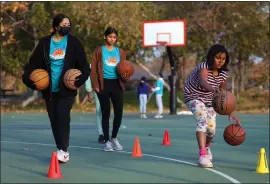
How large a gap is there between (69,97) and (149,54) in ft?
107

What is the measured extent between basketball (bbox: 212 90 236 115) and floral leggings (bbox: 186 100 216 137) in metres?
1.97

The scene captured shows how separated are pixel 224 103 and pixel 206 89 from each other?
1.01m

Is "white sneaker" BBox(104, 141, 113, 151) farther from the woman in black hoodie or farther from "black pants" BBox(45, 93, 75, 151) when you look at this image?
the woman in black hoodie

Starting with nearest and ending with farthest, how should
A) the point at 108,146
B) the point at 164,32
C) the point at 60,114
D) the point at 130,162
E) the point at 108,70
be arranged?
1. the point at 60,114
2. the point at 108,70
3. the point at 130,162
4. the point at 108,146
5. the point at 164,32

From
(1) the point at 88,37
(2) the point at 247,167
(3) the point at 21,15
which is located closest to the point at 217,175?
(2) the point at 247,167

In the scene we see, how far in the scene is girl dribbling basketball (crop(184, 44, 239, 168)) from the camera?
283 inches

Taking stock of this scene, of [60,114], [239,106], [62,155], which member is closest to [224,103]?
[60,114]

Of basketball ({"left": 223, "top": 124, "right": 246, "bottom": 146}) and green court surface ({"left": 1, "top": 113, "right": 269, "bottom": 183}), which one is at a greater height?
basketball ({"left": 223, "top": 124, "right": 246, "bottom": 146})

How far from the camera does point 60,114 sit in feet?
26.8

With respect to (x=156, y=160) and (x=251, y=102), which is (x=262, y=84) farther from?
(x=156, y=160)

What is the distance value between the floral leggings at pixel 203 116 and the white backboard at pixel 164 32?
19.8 metres

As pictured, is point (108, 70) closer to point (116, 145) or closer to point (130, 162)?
point (130, 162)

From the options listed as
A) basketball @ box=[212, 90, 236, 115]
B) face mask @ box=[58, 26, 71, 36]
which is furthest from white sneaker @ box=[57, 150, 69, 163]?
basketball @ box=[212, 90, 236, 115]

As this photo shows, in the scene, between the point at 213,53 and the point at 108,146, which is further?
the point at 108,146
